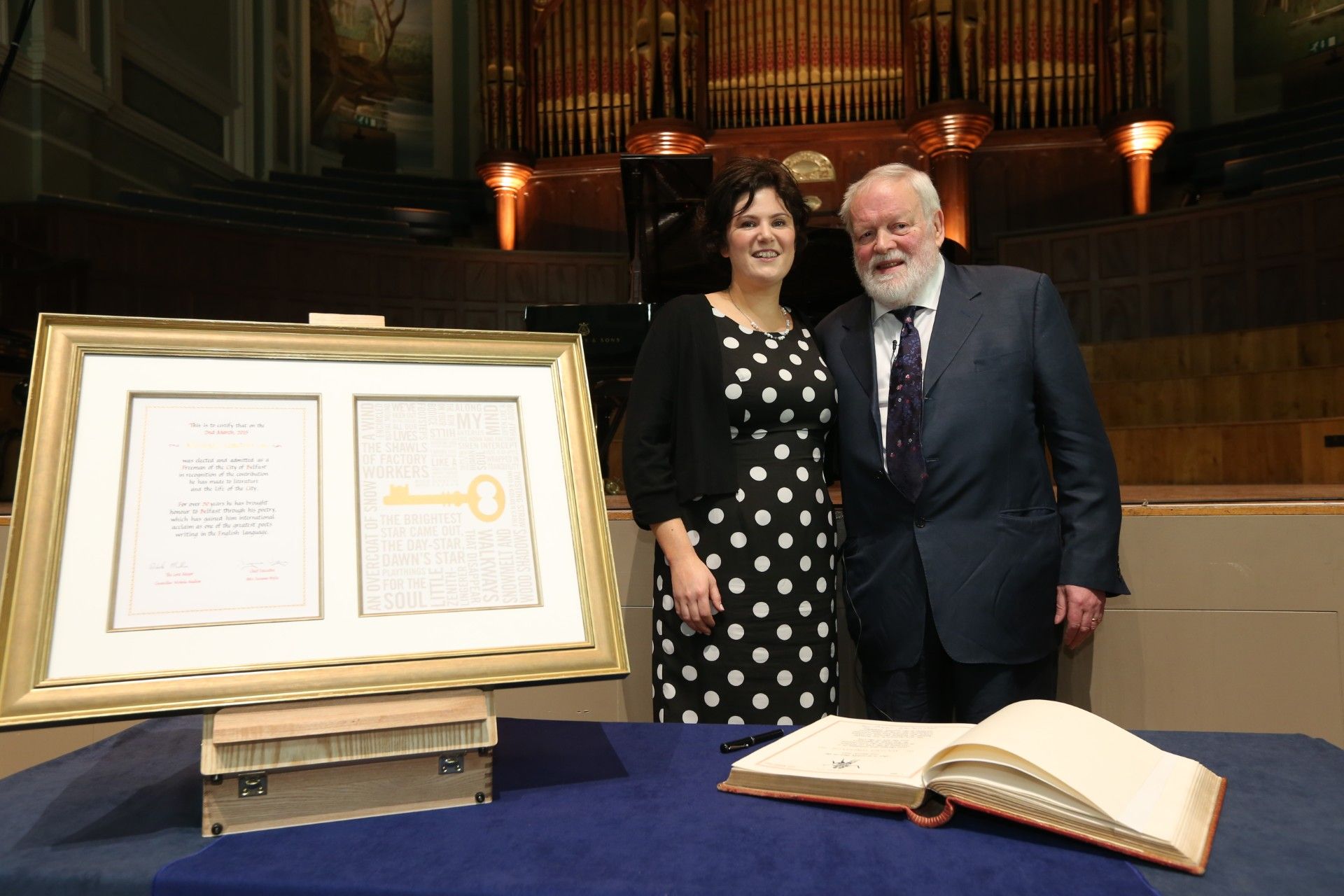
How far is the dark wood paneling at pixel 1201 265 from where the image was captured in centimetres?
511

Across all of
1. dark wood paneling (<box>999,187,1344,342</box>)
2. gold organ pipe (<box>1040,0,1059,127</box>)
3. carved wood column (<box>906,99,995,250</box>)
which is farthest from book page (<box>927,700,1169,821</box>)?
gold organ pipe (<box>1040,0,1059,127</box>)

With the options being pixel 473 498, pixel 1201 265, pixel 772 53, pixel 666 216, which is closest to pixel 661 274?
pixel 666 216

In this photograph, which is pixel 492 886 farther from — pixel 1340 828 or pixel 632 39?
pixel 632 39

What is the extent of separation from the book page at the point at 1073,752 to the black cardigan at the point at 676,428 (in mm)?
793

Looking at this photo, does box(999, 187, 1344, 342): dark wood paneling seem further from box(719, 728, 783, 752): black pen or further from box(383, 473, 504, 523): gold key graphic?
box(383, 473, 504, 523): gold key graphic

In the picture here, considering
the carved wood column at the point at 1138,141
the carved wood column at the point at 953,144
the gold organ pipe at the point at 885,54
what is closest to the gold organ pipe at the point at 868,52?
the gold organ pipe at the point at 885,54

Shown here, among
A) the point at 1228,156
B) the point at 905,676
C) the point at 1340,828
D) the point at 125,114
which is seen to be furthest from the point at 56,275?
the point at 1228,156

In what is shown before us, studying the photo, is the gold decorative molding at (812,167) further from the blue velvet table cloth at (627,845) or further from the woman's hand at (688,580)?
the blue velvet table cloth at (627,845)

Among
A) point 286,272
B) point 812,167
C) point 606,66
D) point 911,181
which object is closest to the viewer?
point 911,181

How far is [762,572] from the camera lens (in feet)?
5.22

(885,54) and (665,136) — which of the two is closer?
(665,136)

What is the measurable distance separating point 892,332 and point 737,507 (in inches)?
15.9

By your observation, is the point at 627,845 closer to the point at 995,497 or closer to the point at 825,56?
the point at 995,497

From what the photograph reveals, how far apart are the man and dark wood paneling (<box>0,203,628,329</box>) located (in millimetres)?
4197
